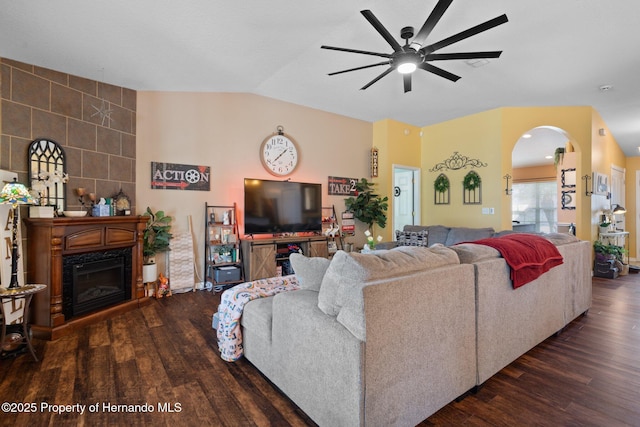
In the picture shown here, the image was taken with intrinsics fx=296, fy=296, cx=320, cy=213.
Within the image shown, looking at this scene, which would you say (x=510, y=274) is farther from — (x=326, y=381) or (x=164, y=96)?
(x=164, y=96)

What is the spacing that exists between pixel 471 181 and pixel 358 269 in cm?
478

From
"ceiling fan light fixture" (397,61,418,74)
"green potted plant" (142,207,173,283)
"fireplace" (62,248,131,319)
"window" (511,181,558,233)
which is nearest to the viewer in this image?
"ceiling fan light fixture" (397,61,418,74)

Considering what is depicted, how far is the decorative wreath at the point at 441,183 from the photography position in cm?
585

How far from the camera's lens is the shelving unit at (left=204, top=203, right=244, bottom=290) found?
4.17 meters

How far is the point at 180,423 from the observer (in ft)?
5.30

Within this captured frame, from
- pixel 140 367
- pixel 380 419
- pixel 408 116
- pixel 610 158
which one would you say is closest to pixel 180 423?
pixel 140 367

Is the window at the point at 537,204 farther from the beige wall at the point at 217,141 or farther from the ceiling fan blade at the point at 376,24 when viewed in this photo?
the ceiling fan blade at the point at 376,24

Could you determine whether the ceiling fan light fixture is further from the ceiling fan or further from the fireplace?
the fireplace

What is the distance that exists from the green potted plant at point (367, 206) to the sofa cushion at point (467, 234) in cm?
121

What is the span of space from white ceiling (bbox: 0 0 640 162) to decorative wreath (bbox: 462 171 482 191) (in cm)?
131

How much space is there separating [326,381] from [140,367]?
5.12ft

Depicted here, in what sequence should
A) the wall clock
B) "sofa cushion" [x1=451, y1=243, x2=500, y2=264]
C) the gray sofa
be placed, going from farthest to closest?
the wall clock < "sofa cushion" [x1=451, y1=243, x2=500, y2=264] < the gray sofa

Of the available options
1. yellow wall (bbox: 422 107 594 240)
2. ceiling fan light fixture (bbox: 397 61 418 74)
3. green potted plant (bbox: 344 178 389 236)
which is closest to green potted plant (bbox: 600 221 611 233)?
yellow wall (bbox: 422 107 594 240)

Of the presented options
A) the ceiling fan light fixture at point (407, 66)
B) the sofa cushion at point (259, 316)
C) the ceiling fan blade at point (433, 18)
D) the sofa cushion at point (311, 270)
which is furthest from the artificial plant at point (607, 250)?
the sofa cushion at point (259, 316)
